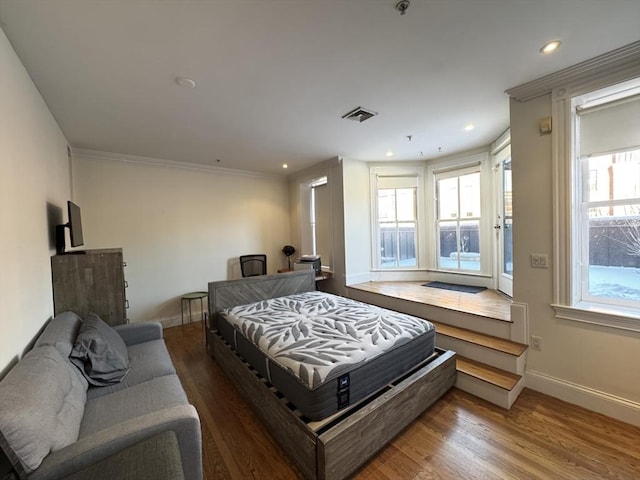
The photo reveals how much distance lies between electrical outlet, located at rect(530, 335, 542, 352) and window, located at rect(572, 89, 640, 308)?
1.52ft

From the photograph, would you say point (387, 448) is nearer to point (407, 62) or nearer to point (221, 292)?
point (221, 292)

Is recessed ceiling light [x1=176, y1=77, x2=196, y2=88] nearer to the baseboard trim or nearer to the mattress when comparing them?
the mattress

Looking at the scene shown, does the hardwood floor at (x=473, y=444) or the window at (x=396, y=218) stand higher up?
the window at (x=396, y=218)

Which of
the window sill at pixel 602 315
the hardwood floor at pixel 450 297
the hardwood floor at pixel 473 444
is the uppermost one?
the window sill at pixel 602 315

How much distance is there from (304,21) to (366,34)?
0.40 metres

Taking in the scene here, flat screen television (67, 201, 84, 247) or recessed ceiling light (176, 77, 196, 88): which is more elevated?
recessed ceiling light (176, 77, 196, 88)

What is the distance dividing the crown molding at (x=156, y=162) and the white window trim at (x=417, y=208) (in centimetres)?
217

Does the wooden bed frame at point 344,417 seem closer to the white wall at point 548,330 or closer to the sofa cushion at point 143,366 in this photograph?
the sofa cushion at point 143,366

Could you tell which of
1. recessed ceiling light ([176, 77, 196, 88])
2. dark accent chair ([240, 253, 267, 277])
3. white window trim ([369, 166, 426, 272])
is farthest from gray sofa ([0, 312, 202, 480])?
white window trim ([369, 166, 426, 272])

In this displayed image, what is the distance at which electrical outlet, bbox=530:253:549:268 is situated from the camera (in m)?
2.32

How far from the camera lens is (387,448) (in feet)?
5.84

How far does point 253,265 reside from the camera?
5027 mm

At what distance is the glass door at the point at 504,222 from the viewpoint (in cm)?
357

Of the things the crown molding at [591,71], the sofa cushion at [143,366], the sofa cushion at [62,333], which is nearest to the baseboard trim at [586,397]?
the crown molding at [591,71]
